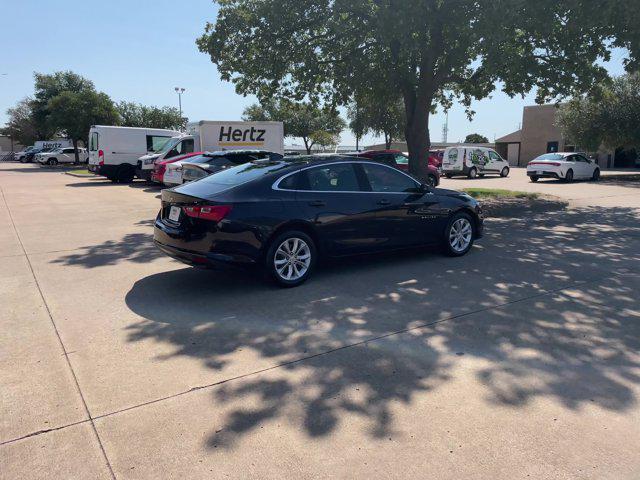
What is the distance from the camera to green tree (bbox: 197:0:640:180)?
32.4ft

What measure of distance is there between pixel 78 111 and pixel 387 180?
41.8m

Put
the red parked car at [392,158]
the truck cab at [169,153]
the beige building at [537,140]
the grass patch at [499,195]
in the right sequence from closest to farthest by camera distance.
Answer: the grass patch at [499,195]
the red parked car at [392,158]
the truck cab at [169,153]
the beige building at [537,140]

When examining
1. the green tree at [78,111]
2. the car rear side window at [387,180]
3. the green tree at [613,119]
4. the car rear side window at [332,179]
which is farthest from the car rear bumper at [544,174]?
the green tree at [78,111]

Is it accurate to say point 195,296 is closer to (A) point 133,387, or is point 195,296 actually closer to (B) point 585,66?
(A) point 133,387

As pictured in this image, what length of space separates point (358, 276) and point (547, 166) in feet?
70.8

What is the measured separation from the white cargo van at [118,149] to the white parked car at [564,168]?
1785 cm

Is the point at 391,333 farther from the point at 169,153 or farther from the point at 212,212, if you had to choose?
the point at 169,153

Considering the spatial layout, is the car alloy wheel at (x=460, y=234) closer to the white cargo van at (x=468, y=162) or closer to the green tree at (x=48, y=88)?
the white cargo van at (x=468, y=162)

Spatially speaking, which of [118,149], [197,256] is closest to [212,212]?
[197,256]

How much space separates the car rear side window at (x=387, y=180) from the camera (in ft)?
22.8

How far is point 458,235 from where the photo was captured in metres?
7.84

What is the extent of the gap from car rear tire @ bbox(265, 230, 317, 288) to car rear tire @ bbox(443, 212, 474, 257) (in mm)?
2435

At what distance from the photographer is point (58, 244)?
8641mm

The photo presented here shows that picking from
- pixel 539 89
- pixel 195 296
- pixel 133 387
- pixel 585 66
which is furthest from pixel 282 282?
pixel 539 89
